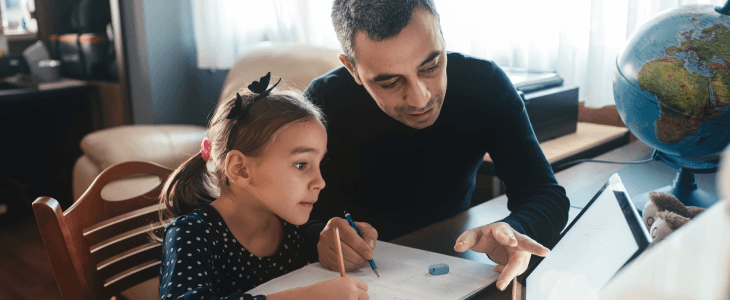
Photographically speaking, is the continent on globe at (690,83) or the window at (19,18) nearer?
the continent on globe at (690,83)

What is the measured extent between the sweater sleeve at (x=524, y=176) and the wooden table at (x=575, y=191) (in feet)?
0.25

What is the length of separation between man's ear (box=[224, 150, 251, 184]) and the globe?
69 centimetres

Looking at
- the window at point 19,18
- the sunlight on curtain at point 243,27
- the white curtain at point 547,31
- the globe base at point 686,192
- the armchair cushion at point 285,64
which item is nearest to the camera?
the globe base at point 686,192

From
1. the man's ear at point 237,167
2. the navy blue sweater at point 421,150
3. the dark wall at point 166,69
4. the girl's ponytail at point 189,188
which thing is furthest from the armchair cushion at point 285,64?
the man's ear at point 237,167

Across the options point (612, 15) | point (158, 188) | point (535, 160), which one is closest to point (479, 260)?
point (535, 160)

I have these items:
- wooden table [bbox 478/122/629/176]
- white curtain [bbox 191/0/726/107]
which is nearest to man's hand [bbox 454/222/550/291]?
wooden table [bbox 478/122/629/176]

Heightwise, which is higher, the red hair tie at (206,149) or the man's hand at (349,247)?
the red hair tie at (206,149)

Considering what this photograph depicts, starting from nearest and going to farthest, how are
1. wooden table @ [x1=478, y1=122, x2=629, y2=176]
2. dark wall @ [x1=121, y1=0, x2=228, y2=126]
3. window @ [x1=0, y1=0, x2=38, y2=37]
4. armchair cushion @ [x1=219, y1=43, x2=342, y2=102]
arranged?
wooden table @ [x1=478, y1=122, x2=629, y2=176]
armchair cushion @ [x1=219, y1=43, x2=342, y2=102]
dark wall @ [x1=121, y1=0, x2=228, y2=126]
window @ [x1=0, y1=0, x2=38, y2=37]

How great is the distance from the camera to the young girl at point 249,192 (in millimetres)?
867

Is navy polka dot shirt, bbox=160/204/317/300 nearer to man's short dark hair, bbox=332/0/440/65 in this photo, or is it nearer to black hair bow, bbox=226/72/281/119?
black hair bow, bbox=226/72/281/119

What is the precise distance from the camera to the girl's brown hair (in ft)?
2.96

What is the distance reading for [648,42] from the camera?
3.02 ft

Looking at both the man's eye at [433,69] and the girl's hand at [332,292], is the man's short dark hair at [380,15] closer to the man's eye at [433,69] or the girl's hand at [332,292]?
the man's eye at [433,69]

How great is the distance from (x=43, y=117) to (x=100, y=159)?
3.56ft
